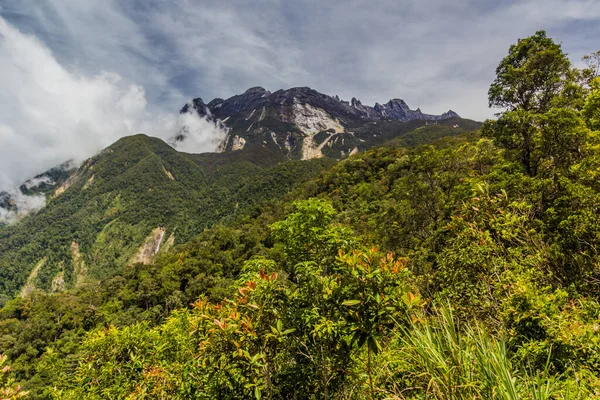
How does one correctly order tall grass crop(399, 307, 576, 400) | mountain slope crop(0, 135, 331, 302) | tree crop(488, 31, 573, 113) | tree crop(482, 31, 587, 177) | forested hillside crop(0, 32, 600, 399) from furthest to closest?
mountain slope crop(0, 135, 331, 302) < tree crop(488, 31, 573, 113) < tree crop(482, 31, 587, 177) < forested hillside crop(0, 32, 600, 399) < tall grass crop(399, 307, 576, 400)

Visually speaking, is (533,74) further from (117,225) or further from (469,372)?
(117,225)

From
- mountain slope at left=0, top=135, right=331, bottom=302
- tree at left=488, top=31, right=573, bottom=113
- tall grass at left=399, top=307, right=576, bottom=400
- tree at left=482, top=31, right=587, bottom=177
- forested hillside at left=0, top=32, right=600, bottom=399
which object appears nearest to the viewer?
tall grass at left=399, top=307, right=576, bottom=400

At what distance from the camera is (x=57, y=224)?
171125 mm

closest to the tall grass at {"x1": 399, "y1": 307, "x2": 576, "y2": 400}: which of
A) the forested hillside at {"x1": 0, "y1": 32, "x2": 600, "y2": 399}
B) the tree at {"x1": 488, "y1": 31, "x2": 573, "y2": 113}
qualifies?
the forested hillside at {"x1": 0, "y1": 32, "x2": 600, "y2": 399}

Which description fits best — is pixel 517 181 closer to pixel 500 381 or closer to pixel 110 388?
pixel 500 381

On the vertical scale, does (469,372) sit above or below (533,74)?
below

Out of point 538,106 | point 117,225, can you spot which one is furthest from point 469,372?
point 117,225

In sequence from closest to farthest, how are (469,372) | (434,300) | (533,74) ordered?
(469,372)
(434,300)
(533,74)

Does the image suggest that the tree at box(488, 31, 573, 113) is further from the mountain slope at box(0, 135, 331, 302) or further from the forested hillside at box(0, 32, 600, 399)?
the mountain slope at box(0, 135, 331, 302)

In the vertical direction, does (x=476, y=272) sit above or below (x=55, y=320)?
above

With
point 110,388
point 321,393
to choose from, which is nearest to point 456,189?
point 321,393

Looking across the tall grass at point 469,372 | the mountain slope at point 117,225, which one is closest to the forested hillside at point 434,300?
the tall grass at point 469,372

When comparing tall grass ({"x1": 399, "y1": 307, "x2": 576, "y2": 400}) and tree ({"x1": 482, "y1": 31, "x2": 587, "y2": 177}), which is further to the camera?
tree ({"x1": 482, "y1": 31, "x2": 587, "y2": 177})

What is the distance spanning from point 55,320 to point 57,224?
16280 centimetres
